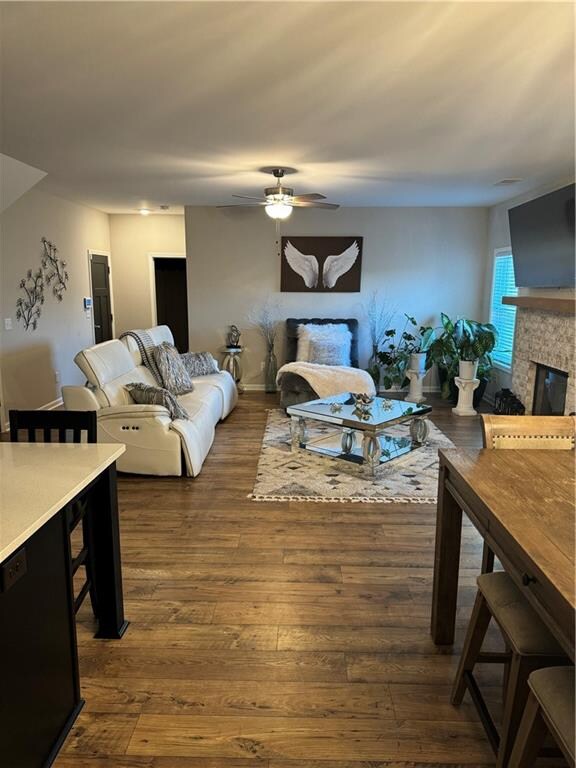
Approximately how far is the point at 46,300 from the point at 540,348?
17.9 feet

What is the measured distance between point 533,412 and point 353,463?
90.1 inches

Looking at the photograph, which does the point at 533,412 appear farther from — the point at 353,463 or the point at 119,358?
the point at 119,358

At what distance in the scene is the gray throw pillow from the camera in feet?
22.2

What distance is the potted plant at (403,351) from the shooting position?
22.7ft

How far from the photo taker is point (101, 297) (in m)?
8.20

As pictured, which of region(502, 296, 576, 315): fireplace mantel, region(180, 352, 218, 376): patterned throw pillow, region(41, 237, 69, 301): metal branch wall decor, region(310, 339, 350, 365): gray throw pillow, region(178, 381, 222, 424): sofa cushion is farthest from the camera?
region(310, 339, 350, 365): gray throw pillow

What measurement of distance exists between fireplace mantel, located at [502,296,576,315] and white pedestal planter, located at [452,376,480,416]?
3.49ft

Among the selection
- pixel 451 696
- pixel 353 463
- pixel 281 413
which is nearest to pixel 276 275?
pixel 281 413

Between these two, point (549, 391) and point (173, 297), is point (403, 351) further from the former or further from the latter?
point (173, 297)

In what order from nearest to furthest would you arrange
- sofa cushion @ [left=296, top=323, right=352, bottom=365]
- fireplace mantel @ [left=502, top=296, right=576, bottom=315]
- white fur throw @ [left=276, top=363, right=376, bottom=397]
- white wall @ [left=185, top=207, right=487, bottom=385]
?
fireplace mantel @ [left=502, top=296, right=576, bottom=315], white fur throw @ [left=276, top=363, right=376, bottom=397], sofa cushion @ [left=296, top=323, right=352, bottom=365], white wall @ [left=185, top=207, right=487, bottom=385]

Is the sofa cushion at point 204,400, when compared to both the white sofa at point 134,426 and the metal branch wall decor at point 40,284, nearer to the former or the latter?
the white sofa at point 134,426

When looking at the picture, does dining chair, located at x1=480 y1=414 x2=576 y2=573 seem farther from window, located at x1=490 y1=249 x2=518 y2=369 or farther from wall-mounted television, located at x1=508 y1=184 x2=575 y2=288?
window, located at x1=490 y1=249 x2=518 y2=369

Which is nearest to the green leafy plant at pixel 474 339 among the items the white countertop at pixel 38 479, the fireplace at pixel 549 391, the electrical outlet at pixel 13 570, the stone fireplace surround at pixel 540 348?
the stone fireplace surround at pixel 540 348

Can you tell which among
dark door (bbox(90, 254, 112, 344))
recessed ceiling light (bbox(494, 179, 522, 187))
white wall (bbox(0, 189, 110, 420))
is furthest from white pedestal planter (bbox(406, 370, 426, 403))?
dark door (bbox(90, 254, 112, 344))
